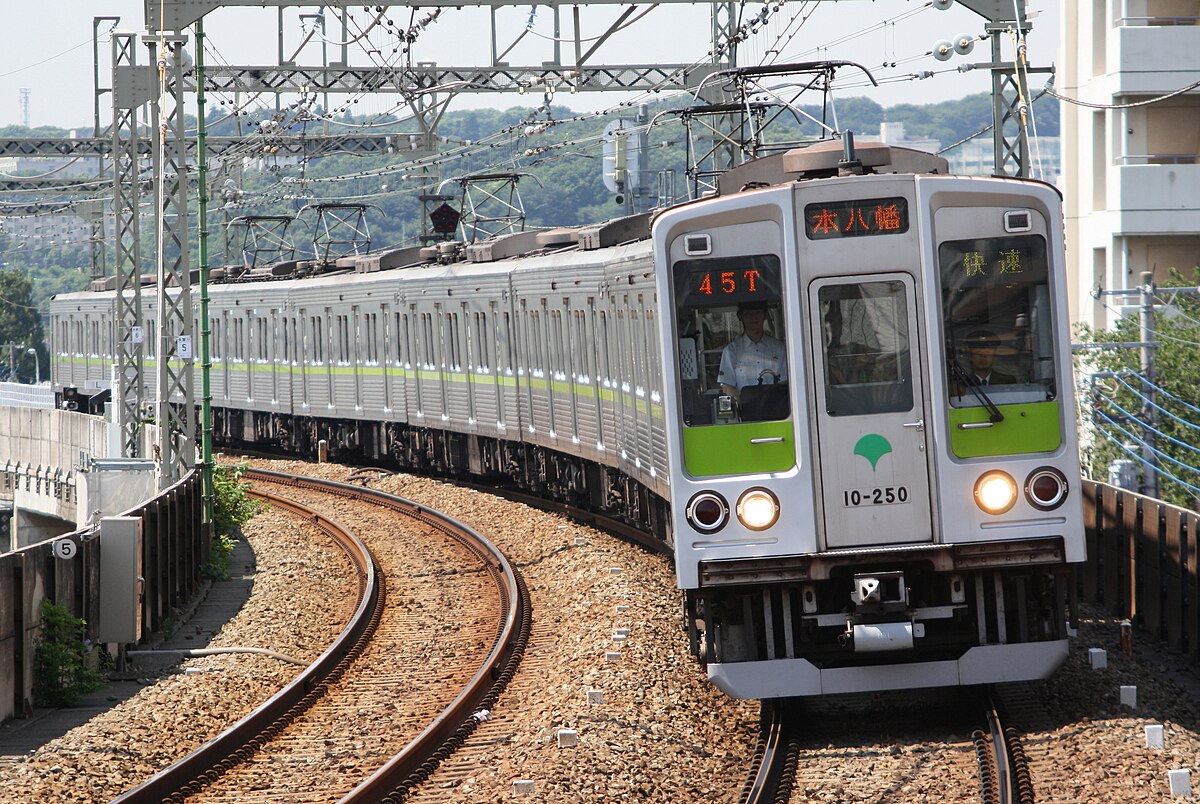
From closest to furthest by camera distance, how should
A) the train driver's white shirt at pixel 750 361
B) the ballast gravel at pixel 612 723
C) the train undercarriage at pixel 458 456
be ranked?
the ballast gravel at pixel 612 723, the train driver's white shirt at pixel 750 361, the train undercarriage at pixel 458 456

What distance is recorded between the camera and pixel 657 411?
11570mm

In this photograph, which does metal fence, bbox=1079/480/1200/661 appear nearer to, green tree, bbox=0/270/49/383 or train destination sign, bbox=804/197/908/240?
train destination sign, bbox=804/197/908/240

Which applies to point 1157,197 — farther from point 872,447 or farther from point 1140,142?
point 872,447

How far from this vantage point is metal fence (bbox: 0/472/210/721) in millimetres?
9781

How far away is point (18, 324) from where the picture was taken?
243 feet

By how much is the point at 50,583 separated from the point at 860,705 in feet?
17.1

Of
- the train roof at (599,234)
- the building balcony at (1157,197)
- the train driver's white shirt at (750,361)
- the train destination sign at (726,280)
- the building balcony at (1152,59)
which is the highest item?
the building balcony at (1152,59)

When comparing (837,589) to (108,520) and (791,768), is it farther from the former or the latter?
(108,520)

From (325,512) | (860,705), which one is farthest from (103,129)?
(860,705)

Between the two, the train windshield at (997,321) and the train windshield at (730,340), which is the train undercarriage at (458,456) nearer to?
the train windshield at (730,340)

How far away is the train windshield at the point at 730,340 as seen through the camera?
26.3 ft

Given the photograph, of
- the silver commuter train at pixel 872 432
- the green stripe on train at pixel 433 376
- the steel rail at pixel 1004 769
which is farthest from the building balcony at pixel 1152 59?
the steel rail at pixel 1004 769

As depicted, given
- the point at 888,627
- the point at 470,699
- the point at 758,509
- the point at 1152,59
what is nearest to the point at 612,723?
the point at 758,509

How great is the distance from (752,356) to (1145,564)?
4093 millimetres
